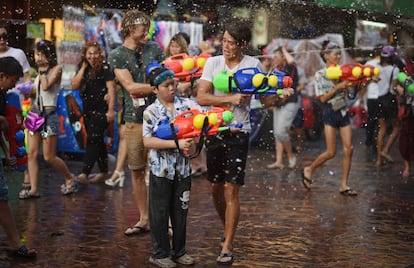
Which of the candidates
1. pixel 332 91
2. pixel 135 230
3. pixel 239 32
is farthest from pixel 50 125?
pixel 239 32

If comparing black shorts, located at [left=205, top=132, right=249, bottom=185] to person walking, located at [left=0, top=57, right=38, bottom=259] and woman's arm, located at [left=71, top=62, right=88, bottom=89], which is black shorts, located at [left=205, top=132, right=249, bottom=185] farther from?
woman's arm, located at [left=71, top=62, right=88, bottom=89]

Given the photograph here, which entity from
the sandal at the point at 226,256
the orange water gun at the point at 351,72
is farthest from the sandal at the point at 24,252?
the orange water gun at the point at 351,72

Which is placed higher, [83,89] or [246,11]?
[246,11]

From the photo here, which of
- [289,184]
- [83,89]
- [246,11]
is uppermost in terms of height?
[246,11]

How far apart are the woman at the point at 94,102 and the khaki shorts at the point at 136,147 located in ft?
9.01

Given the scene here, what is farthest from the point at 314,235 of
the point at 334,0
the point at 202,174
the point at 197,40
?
the point at 197,40

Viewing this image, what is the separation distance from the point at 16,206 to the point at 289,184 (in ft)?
13.3

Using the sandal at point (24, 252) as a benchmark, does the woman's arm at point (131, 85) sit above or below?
above

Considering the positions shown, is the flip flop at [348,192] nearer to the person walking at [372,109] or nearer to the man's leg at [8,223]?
the person walking at [372,109]

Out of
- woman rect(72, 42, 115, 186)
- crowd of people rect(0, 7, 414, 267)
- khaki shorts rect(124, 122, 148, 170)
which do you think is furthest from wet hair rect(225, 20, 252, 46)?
woman rect(72, 42, 115, 186)

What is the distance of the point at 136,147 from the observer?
7164 mm

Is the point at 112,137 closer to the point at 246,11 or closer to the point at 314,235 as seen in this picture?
the point at 246,11

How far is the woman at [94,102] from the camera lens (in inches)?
399

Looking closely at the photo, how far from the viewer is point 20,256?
20.8 ft
